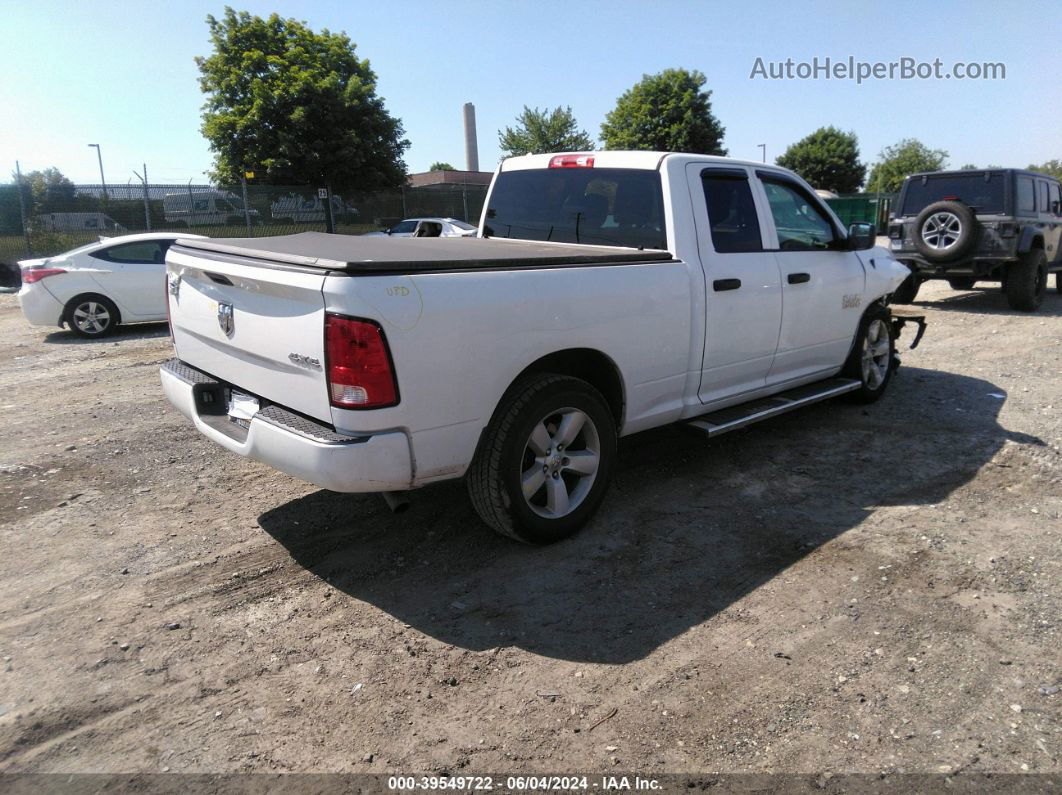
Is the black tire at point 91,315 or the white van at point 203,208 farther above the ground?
the white van at point 203,208

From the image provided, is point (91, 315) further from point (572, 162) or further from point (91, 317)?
point (572, 162)

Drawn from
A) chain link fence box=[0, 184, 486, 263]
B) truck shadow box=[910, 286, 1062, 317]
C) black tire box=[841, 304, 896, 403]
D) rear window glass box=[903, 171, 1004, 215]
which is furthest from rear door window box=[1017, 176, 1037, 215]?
chain link fence box=[0, 184, 486, 263]

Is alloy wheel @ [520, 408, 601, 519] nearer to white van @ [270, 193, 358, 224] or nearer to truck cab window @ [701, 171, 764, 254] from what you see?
truck cab window @ [701, 171, 764, 254]

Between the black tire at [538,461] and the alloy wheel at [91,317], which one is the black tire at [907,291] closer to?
the black tire at [538,461]

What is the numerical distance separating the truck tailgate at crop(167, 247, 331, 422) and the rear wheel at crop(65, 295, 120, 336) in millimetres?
6955

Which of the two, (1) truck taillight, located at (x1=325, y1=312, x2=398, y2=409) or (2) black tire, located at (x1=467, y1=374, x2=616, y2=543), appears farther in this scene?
(2) black tire, located at (x1=467, y1=374, x2=616, y2=543)

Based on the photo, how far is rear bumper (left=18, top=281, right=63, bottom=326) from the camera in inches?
377

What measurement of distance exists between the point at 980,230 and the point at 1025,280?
3.57 ft

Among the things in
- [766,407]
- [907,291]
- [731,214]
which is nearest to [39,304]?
[731,214]

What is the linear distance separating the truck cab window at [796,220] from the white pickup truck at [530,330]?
0.06ft

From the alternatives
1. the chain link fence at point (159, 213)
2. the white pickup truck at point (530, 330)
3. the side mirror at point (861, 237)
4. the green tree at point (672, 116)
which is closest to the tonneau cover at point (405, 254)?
the white pickup truck at point (530, 330)

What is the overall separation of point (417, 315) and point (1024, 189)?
11185mm

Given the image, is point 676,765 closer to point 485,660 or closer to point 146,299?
point 485,660

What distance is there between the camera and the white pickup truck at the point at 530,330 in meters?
2.97
